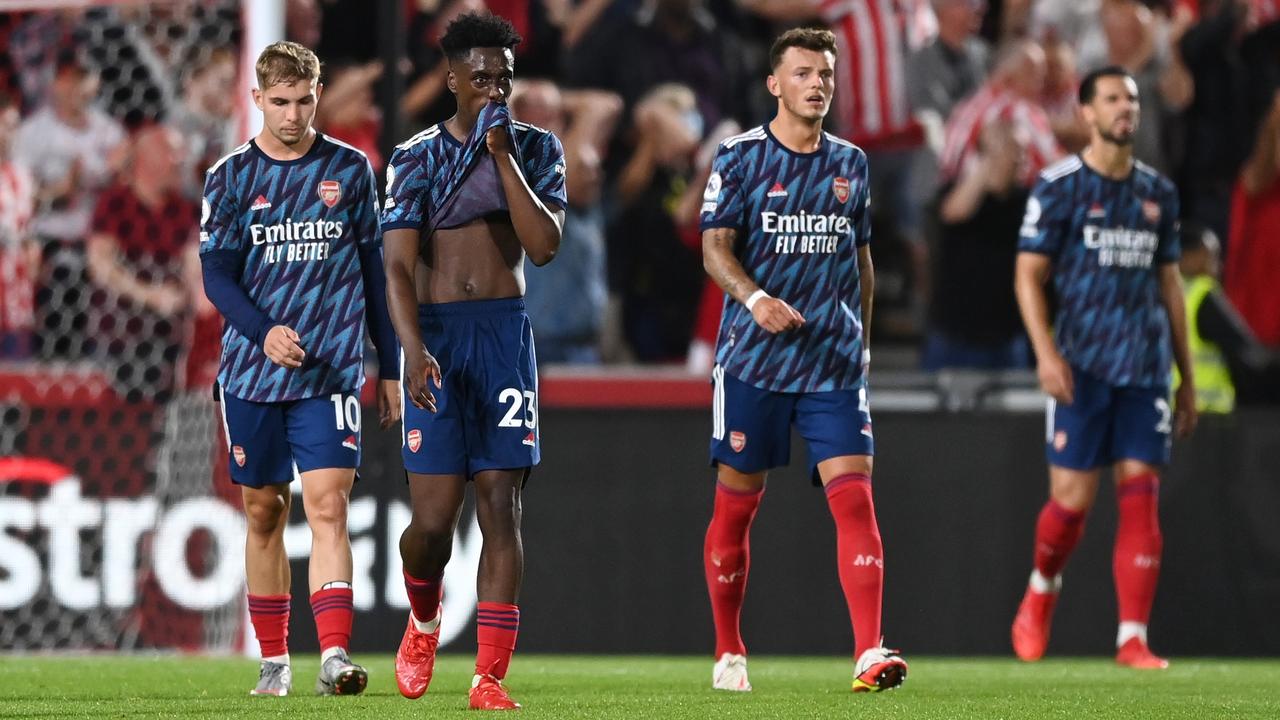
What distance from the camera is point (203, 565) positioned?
28.4ft

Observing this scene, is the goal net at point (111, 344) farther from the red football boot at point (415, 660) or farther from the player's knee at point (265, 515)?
the red football boot at point (415, 660)

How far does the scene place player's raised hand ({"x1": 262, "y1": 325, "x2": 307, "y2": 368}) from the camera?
18.6 ft

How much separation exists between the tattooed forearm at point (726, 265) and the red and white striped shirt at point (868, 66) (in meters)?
5.12

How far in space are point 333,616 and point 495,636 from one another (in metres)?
0.81

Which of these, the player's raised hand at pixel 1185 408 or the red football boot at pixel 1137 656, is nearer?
the red football boot at pixel 1137 656

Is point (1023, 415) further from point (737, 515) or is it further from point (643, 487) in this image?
point (737, 515)

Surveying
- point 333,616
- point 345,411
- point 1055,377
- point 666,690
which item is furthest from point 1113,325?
point 333,616

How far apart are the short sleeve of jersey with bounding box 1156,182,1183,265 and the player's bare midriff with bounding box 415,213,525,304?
3389mm

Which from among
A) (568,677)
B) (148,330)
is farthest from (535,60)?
(568,677)

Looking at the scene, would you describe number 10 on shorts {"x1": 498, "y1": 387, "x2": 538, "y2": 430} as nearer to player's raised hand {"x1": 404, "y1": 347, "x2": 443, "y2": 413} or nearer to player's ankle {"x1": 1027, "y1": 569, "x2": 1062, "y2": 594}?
player's raised hand {"x1": 404, "y1": 347, "x2": 443, "y2": 413}

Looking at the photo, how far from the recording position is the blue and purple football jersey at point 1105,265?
300 inches

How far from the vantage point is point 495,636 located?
17.1ft

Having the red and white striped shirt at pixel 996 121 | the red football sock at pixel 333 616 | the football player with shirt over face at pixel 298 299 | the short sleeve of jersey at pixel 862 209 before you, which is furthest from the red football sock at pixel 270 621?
the red and white striped shirt at pixel 996 121

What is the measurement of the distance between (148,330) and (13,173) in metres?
1.39
